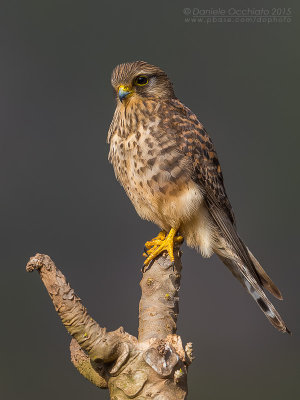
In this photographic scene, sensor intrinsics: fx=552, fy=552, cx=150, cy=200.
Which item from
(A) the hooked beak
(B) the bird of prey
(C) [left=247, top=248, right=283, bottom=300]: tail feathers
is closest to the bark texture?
(B) the bird of prey

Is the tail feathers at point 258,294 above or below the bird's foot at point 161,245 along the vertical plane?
below

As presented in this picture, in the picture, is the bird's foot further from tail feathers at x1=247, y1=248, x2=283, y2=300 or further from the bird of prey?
tail feathers at x1=247, y1=248, x2=283, y2=300

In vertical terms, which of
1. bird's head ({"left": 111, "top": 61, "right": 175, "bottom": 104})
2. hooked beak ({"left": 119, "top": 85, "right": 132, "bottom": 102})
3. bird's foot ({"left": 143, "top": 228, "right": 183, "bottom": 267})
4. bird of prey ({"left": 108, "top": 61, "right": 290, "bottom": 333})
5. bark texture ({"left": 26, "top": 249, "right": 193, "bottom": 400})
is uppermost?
bird's head ({"left": 111, "top": 61, "right": 175, "bottom": 104})

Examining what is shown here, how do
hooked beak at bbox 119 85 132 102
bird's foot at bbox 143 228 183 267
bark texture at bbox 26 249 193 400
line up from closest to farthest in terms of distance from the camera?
bark texture at bbox 26 249 193 400 → bird's foot at bbox 143 228 183 267 → hooked beak at bbox 119 85 132 102

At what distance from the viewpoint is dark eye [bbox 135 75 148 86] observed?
1.88 m

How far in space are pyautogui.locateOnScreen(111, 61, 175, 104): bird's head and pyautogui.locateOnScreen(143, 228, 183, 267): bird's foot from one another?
1.59 ft

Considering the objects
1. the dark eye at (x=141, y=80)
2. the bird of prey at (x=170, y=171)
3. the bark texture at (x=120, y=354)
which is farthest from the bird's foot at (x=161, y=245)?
the dark eye at (x=141, y=80)

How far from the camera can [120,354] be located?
4.16 ft

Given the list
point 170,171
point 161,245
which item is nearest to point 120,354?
point 161,245

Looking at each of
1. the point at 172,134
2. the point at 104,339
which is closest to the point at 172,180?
the point at 172,134

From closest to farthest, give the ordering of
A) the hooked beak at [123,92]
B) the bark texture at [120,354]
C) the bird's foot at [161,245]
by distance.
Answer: the bark texture at [120,354]
the bird's foot at [161,245]
the hooked beak at [123,92]

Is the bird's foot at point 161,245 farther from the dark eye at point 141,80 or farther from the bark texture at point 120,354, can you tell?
the dark eye at point 141,80

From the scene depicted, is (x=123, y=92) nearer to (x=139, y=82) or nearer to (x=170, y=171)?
(x=139, y=82)

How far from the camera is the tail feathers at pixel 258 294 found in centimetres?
181
